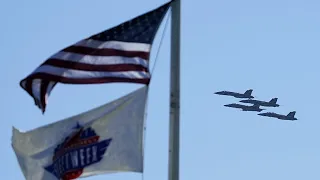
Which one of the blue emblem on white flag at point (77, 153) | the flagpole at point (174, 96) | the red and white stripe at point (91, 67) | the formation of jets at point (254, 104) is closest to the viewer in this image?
the flagpole at point (174, 96)

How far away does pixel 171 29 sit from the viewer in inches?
605

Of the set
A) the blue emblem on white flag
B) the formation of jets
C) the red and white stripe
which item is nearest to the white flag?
the blue emblem on white flag

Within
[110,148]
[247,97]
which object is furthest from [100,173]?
[247,97]

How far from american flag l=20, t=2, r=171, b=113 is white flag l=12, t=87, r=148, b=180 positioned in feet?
1.29

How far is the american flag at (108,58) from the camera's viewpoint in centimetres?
1562

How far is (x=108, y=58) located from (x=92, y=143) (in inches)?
49.4

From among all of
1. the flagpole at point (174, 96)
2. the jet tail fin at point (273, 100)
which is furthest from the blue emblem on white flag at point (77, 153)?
the jet tail fin at point (273, 100)

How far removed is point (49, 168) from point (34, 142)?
1.64ft

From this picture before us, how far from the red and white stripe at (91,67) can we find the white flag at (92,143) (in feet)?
1.28

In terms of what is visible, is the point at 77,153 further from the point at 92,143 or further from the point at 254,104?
the point at 254,104

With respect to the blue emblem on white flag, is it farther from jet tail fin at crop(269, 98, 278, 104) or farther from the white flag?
jet tail fin at crop(269, 98, 278, 104)

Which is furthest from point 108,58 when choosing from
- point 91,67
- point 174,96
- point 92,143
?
point 174,96

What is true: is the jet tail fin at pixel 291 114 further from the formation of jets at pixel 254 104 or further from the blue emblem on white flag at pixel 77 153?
the blue emblem on white flag at pixel 77 153

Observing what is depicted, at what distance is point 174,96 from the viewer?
15.0 m
